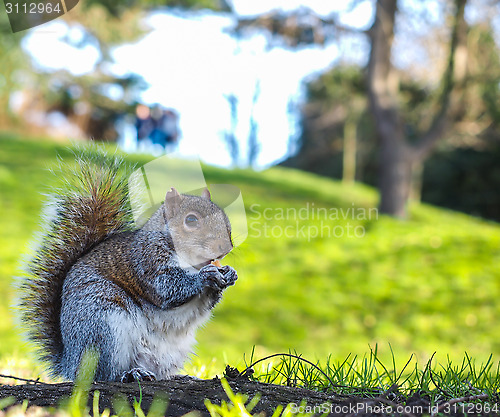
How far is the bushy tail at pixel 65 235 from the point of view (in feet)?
6.06

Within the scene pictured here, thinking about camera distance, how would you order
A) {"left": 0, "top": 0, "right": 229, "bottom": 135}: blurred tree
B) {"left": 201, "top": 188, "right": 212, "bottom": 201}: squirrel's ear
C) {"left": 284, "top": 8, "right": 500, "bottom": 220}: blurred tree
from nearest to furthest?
{"left": 201, "top": 188, "right": 212, "bottom": 201}: squirrel's ear
{"left": 284, "top": 8, "right": 500, "bottom": 220}: blurred tree
{"left": 0, "top": 0, "right": 229, "bottom": 135}: blurred tree

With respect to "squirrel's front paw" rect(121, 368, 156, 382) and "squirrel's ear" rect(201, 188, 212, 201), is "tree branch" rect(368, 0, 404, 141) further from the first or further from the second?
"squirrel's front paw" rect(121, 368, 156, 382)

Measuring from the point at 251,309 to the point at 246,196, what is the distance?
3010mm

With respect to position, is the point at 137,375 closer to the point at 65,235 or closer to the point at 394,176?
the point at 65,235

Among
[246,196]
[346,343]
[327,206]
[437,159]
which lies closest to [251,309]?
[346,343]

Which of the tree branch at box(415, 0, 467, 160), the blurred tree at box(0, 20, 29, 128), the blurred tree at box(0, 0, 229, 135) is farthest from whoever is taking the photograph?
the blurred tree at box(0, 0, 229, 135)

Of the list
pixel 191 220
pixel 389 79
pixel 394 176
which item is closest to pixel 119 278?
pixel 191 220

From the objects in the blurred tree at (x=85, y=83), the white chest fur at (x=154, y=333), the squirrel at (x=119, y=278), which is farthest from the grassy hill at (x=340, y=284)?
the blurred tree at (x=85, y=83)

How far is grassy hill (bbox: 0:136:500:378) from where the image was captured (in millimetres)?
4391

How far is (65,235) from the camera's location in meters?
1.85

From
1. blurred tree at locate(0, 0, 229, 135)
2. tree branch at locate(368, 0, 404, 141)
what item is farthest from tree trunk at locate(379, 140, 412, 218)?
blurred tree at locate(0, 0, 229, 135)

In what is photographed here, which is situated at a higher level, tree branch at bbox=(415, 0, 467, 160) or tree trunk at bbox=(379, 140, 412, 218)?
tree branch at bbox=(415, 0, 467, 160)

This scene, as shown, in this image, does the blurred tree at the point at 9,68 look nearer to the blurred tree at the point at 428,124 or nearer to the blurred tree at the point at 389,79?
the blurred tree at the point at 389,79

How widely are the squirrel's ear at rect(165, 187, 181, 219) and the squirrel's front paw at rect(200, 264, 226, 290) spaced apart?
0.26m
